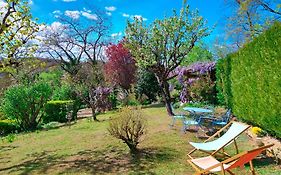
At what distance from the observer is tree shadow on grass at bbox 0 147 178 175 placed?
6.61 metres

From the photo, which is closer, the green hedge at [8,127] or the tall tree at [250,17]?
the green hedge at [8,127]

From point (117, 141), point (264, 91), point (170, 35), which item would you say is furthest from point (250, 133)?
point (170, 35)

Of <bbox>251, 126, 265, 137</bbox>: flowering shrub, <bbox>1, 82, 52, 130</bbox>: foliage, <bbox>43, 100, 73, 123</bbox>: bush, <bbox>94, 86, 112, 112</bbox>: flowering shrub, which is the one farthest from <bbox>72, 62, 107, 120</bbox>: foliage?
<bbox>251, 126, 265, 137</bbox>: flowering shrub

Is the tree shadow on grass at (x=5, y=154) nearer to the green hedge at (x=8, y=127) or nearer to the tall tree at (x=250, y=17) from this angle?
the green hedge at (x=8, y=127)

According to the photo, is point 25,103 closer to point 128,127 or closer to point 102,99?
point 102,99

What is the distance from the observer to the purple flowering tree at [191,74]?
19.5 meters

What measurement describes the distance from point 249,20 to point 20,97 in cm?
1616

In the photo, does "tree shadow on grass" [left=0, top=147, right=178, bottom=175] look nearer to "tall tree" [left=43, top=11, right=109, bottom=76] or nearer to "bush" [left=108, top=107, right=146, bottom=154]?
"bush" [left=108, top=107, right=146, bottom=154]

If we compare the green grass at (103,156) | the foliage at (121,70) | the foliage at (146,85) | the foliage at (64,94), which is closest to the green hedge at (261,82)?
the green grass at (103,156)

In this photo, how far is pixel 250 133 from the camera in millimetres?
8836

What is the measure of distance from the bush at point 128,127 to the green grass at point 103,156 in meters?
0.34

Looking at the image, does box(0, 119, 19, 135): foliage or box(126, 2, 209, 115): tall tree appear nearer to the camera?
box(126, 2, 209, 115): tall tree

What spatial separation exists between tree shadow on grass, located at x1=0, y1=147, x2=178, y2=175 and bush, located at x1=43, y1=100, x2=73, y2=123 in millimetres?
9165

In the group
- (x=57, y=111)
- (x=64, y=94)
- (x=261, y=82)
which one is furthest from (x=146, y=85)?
(x=261, y=82)
